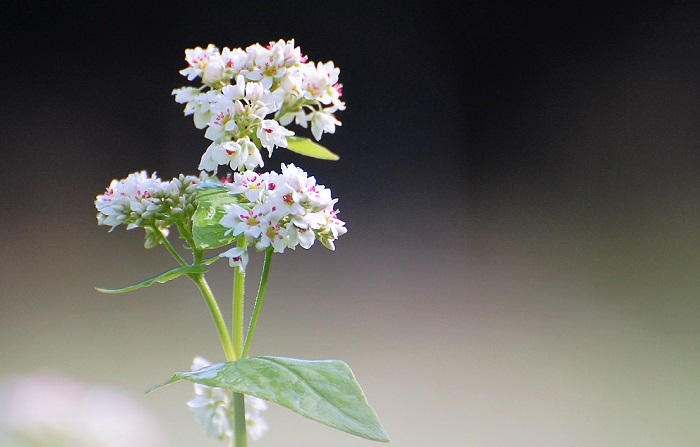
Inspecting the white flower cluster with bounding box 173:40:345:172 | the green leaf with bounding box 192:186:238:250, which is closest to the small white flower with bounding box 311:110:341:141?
the white flower cluster with bounding box 173:40:345:172

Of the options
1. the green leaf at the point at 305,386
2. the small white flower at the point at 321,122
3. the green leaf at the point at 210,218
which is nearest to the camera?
the green leaf at the point at 305,386

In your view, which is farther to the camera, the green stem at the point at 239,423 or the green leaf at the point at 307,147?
the green leaf at the point at 307,147

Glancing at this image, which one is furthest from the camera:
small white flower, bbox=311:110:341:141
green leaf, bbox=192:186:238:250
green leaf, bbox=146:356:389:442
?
small white flower, bbox=311:110:341:141

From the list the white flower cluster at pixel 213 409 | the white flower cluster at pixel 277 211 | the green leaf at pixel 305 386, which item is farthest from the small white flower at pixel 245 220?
the white flower cluster at pixel 213 409

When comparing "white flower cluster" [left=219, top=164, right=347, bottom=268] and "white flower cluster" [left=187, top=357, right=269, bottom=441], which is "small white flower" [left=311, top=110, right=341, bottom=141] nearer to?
"white flower cluster" [left=219, top=164, right=347, bottom=268]

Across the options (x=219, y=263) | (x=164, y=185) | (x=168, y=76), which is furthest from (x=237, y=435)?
(x=168, y=76)

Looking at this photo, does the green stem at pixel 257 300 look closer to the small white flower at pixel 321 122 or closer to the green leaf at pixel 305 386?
the green leaf at pixel 305 386
